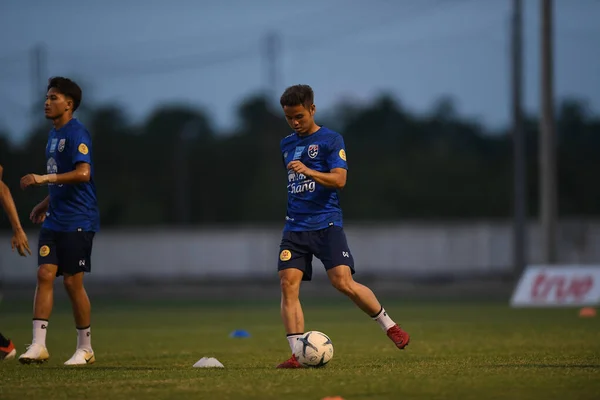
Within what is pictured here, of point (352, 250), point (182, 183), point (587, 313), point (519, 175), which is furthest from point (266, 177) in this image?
point (587, 313)

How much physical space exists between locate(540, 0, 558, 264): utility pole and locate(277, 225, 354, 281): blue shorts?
1665 cm

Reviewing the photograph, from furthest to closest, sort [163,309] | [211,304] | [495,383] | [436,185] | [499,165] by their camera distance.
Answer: [499,165]
[436,185]
[211,304]
[163,309]
[495,383]

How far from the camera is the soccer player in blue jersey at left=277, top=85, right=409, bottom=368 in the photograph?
9719 mm

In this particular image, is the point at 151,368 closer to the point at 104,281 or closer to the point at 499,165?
the point at 104,281

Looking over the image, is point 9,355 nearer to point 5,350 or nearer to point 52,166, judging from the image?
point 5,350

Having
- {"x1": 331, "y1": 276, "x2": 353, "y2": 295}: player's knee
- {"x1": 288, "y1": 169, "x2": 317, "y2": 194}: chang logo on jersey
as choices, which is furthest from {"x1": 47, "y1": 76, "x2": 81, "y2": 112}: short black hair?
{"x1": 331, "y1": 276, "x2": 353, "y2": 295}: player's knee

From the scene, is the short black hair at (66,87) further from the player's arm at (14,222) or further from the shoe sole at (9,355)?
the shoe sole at (9,355)

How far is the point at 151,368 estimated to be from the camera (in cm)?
1000

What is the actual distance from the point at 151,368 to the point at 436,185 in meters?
42.4

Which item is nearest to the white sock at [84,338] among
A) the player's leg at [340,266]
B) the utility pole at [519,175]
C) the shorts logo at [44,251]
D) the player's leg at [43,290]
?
the player's leg at [43,290]

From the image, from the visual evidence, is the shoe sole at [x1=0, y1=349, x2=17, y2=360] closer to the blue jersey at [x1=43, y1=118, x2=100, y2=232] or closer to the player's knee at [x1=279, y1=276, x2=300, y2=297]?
the blue jersey at [x1=43, y1=118, x2=100, y2=232]

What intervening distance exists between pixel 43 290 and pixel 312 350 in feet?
9.10

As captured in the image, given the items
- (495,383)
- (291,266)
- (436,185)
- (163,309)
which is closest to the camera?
(495,383)

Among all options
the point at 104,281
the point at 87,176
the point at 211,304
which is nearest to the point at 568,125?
the point at 104,281
